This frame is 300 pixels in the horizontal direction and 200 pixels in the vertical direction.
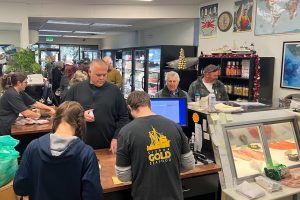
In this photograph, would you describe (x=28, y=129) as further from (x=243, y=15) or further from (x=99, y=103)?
(x=243, y=15)

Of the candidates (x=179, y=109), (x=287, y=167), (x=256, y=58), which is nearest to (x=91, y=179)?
(x=179, y=109)

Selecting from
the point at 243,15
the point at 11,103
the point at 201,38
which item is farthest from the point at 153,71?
the point at 11,103

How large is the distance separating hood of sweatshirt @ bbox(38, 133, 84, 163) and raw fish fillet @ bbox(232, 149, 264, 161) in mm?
1508

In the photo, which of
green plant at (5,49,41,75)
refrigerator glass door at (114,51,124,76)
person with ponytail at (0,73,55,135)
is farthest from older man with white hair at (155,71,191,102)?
refrigerator glass door at (114,51,124,76)

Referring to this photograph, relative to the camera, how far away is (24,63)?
20.7 ft

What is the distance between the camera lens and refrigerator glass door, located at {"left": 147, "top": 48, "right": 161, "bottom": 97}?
7.95 meters

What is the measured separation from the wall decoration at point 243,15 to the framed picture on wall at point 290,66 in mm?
1033

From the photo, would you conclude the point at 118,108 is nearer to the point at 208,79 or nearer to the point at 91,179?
the point at 91,179

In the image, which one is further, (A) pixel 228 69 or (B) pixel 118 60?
(B) pixel 118 60

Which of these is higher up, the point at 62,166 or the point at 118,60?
the point at 118,60

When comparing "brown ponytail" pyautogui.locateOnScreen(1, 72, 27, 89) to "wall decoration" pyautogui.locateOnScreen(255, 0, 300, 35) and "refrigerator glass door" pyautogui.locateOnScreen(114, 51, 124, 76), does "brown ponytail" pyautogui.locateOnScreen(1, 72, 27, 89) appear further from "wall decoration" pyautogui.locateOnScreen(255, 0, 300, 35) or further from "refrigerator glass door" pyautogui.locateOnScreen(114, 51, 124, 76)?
"refrigerator glass door" pyautogui.locateOnScreen(114, 51, 124, 76)

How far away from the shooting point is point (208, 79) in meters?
4.68

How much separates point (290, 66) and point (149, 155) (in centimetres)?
379

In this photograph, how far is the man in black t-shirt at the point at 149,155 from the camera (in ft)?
6.48
